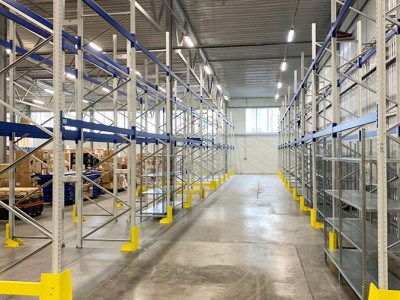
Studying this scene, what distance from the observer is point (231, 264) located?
5.47 m

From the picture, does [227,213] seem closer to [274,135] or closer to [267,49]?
[267,49]

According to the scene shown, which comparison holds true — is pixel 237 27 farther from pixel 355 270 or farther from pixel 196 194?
pixel 355 270

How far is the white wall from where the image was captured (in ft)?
97.2

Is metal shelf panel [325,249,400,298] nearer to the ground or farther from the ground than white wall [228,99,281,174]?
nearer to the ground

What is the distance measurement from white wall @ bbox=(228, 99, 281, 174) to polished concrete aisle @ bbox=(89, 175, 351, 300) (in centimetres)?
2067

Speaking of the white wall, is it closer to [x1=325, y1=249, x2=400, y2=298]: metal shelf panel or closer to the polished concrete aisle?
the polished concrete aisle

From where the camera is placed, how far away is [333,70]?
19.7 feet

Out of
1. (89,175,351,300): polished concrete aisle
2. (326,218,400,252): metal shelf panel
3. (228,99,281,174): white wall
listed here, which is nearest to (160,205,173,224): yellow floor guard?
(89,175,351,300): polished concrete aisle

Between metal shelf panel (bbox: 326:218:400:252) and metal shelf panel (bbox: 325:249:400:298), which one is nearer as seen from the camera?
metal shelf panel (bbox: 325:249:400:298)

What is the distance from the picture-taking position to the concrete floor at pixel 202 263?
14.5ft

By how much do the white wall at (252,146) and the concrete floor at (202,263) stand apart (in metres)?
20.9

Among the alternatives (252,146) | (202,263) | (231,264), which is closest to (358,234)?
(231,264)

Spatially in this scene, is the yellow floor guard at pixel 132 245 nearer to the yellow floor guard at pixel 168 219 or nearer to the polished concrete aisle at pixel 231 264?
the polished concrete aisle at pixel 231 264

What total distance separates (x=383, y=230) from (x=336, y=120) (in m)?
3.23
